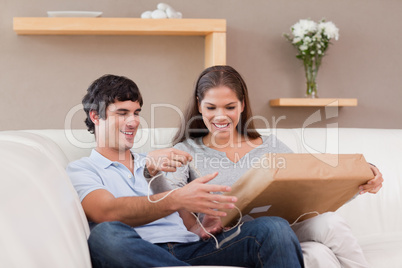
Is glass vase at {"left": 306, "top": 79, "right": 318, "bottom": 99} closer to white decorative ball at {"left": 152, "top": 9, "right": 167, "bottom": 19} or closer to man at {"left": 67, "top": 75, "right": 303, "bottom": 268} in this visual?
white decorative ball at {"left": 152, "top": 9, "right": 167, "bottom": 19}

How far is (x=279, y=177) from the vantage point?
116 centimetres

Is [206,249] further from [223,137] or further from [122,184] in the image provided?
[223,137]

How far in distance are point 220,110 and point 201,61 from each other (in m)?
1.49

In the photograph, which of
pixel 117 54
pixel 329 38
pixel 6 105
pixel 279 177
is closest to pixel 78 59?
pixel 117 54

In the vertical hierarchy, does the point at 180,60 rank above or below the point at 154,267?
above

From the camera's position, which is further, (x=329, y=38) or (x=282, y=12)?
(x=282, y=12)

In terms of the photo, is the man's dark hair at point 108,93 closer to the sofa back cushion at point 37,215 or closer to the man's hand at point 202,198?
the sofa back cushion at point 37,215

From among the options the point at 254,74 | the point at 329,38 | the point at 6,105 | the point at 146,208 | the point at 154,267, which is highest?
the point at 329,38

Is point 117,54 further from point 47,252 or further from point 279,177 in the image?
point 47,252

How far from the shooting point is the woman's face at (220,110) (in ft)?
5.59

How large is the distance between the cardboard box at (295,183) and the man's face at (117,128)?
19.2 inches

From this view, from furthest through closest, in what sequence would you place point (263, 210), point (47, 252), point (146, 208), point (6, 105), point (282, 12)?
point (282, 12) → point (6, 105) → point (263, 210) → point (146, 208) → point (47, 252)

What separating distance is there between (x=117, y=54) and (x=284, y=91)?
1.15m

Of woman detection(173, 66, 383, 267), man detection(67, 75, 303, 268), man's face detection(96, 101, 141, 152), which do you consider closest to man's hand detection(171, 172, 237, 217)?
man detection(67, 75, 303, 268)
